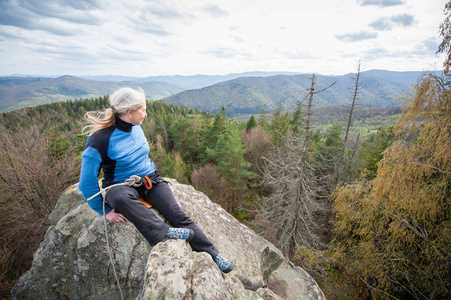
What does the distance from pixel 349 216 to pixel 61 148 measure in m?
19.6

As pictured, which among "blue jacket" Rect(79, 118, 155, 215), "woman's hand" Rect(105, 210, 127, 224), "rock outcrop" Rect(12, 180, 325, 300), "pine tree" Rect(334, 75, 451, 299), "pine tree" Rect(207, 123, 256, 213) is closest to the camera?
"rock outcrop" Rect(12, 180, 325, 300)

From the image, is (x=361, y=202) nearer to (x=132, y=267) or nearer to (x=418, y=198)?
(x=418, y=198)

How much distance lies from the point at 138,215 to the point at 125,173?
80 cm

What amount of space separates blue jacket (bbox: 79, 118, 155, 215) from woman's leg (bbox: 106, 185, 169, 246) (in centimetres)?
29

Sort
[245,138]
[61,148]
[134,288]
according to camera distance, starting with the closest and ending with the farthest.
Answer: [134,288]
[61,148]
[245,138]

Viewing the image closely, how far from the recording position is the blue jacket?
9.58 ft

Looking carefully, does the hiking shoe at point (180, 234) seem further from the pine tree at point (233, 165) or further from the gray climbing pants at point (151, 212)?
the pine tree at point (233, 165)

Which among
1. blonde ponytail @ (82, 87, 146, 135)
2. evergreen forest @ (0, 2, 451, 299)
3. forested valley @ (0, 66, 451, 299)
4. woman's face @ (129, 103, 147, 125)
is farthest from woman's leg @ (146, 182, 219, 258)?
forested valley @ (0, 66, 451, 299)

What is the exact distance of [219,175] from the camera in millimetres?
20000

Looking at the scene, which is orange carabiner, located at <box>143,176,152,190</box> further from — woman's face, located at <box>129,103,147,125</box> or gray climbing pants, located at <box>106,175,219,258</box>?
woman's face, located at <box>129,103,147,125</box>

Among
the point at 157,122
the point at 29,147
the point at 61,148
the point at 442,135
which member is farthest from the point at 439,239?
the point at 157,122

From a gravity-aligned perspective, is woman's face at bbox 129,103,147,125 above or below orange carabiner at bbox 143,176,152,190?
above

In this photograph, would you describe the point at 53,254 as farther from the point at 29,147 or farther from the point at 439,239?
the point at 29,147

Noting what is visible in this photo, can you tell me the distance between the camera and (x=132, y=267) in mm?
3141
